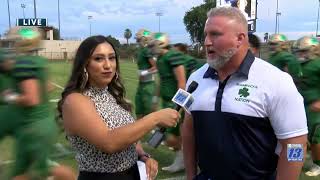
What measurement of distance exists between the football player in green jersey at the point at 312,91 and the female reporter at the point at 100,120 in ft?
13.6

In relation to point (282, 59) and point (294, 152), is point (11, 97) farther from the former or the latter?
point (282, 59)

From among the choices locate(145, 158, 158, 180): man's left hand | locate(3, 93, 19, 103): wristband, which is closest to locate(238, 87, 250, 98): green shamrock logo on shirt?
locate(145, 158, 158, 180): man's left hand

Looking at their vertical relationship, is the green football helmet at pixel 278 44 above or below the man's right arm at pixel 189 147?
above

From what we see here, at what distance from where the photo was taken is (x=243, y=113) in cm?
236

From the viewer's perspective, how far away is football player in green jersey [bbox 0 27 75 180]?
405 centimetres

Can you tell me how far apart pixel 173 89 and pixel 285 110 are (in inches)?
205

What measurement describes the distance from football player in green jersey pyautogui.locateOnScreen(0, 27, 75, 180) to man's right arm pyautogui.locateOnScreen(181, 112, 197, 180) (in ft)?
5.84

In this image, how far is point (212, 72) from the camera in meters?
2.61

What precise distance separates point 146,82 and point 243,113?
239 inches

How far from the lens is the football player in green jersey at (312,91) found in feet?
20.9

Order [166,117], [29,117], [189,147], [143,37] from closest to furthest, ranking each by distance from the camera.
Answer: [166,117]
[189,147]
[29,117]
[143,37]

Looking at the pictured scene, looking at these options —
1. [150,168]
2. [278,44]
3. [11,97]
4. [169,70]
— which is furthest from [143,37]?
[150,168]

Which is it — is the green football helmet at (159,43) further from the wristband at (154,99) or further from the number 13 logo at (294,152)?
the number 13 logo at (294,152)

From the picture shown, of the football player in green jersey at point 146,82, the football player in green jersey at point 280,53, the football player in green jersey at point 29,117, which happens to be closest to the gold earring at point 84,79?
the football player in green jersey at point 29,117
